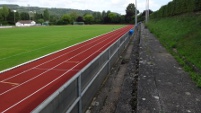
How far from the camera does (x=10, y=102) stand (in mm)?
5770

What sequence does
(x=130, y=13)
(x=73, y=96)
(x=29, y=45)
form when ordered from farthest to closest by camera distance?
(x=130, y=13) < (x=29, y=45) < (x=73, y=96)

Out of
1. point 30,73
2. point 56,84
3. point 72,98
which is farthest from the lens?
point 30,73

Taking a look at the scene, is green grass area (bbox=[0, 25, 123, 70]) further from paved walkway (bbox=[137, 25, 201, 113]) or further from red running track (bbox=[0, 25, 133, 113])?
paved walkway (bbox=[137, 25, 201, 113])

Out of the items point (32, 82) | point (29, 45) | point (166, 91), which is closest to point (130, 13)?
point (29, 45)

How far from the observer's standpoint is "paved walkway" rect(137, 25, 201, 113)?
4.14 m

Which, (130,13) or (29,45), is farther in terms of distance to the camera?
(130,13)

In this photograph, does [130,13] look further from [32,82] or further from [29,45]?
[32,82]

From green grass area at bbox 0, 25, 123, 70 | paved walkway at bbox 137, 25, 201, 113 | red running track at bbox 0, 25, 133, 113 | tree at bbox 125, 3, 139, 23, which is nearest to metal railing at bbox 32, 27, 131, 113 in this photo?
paved walkway at bbox 137, 25, 201, 113

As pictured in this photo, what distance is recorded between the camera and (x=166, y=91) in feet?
16.5

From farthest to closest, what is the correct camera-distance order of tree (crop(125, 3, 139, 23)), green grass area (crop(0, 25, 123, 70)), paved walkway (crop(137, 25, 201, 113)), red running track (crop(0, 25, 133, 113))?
tree (crop(125, 3, 139, 23)) < green grass area (crop(0, 25, 123, 70)) < red running track (crop(0, 25, 133, 113)) < paved walkway (crop(137, 25, 201, 113))

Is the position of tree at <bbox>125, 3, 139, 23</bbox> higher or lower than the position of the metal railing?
higher

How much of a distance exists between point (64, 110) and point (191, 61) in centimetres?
593

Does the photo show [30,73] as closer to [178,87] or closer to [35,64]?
[35,64]

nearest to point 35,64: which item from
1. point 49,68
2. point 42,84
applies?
point 49,68
